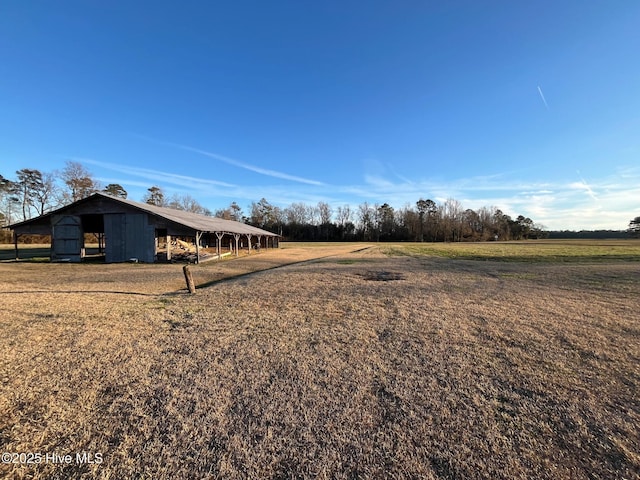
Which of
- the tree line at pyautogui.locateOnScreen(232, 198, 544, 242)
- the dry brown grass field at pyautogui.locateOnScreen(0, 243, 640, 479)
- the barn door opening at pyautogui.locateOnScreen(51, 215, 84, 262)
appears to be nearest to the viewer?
the dry brown grass field at pyautogui.locateOnScreen(0, 243, 640, 479)

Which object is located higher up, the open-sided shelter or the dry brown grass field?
the open-sided shelter

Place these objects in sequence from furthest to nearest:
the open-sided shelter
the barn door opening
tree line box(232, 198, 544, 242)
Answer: tree line box(232, 198, 544, 242) < the barn door opening < the open-sided shelter

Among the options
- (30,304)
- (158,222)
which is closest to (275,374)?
(30,304)

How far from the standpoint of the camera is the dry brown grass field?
2363 millimetres

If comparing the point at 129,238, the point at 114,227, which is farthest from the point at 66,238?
the point at 129,238

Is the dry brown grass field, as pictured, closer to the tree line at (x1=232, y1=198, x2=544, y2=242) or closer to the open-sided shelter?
the open-sided shelter

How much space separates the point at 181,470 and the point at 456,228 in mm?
87914

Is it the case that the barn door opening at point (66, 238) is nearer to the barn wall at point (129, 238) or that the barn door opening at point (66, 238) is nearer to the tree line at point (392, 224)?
the barn wall at point (129, 238)

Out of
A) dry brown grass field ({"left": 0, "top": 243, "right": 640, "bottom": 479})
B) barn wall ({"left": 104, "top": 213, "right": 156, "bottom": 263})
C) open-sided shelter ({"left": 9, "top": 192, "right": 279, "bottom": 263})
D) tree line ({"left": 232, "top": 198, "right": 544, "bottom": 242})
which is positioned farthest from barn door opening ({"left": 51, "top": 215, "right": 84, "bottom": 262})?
tree line ({"left": 232, "top": 198, "right": 544, "bottom": 242})

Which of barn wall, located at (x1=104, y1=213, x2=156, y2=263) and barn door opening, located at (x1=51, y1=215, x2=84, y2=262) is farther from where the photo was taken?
barn door opening, located at (x1=51, y1=215, x2=84, y2=262)

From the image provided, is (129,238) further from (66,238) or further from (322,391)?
(322,391)

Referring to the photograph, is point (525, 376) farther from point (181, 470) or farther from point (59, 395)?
point (59, 395)

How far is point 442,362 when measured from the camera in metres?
4.16

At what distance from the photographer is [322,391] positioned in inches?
133
